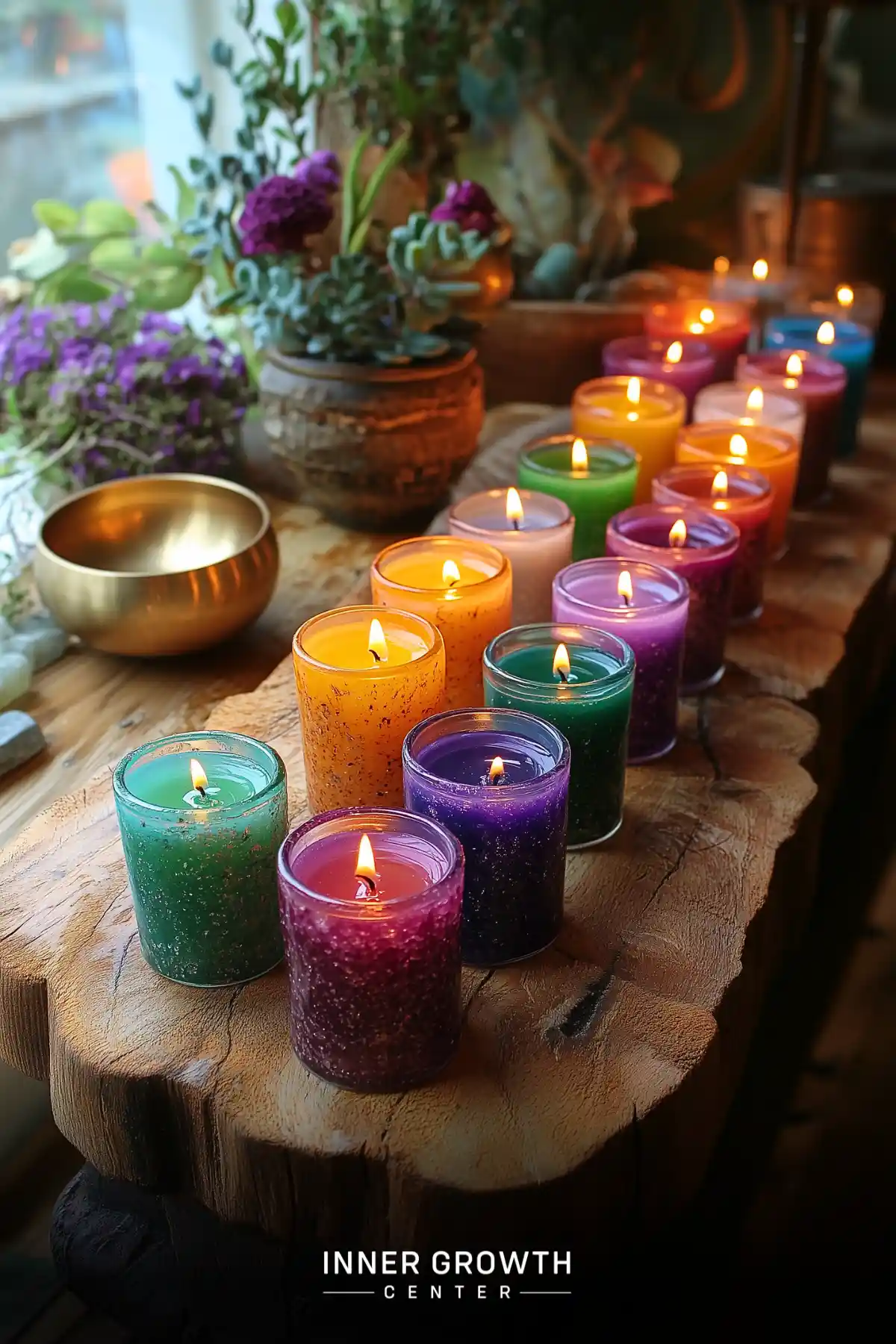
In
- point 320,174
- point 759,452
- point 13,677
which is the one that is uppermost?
point 320,174

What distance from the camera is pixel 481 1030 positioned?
80 cm

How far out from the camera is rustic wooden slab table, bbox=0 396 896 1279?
2.40ft

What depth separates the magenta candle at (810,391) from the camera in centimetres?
153

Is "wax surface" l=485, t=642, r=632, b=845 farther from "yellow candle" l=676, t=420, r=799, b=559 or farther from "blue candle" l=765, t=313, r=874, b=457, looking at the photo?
"blue candle" l=765, t=313, r=874, b=457

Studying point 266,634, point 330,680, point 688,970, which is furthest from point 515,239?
point 688,970

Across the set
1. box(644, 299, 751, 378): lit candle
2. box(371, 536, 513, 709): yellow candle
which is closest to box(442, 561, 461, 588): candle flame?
box(371, 536, 513, 709): yellow candle

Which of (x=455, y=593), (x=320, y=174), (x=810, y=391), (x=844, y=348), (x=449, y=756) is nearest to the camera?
(x=449, y=756)

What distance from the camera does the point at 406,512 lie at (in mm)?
1509

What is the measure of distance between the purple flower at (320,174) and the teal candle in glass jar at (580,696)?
2.10ft

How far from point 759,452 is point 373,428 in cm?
41

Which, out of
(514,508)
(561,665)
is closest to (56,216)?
(514,508)

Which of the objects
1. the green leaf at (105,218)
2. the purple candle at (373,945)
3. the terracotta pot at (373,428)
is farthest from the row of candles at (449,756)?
the green leaf at (105,218)

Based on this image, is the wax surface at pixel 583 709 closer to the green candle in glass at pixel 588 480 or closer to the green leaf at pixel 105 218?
the green candle in glass at pixel 588 480

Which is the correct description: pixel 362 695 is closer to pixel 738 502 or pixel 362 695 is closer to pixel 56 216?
pixel 738 502
